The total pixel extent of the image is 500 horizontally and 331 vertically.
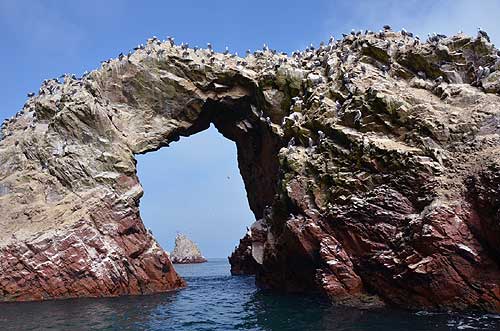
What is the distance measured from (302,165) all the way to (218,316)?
42.0 feet

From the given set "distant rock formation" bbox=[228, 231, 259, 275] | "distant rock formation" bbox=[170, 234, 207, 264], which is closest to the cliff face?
"distant rock formation" bbox=[228, 231, 259, 275]

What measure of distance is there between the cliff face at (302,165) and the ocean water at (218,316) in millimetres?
2480

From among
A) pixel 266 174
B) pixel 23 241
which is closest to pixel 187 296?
pixel 23 241

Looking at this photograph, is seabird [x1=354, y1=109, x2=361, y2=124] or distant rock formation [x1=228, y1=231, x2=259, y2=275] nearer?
seabird [x1=354, y1=109, x2=361, y2=124]

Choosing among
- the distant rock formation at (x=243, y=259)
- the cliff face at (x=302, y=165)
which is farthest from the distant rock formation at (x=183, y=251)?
the cliff face at (x=302, y=165)

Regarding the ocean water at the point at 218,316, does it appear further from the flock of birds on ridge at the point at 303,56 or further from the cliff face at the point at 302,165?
the flock of birds on ridge at the point at 303,56

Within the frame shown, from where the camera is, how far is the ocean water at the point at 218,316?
876 inches

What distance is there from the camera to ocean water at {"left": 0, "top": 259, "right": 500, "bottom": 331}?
73.0ft

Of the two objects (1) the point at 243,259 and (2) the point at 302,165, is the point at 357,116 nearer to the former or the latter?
Result: (2) the point at 302,165

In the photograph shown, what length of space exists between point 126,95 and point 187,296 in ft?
71.3

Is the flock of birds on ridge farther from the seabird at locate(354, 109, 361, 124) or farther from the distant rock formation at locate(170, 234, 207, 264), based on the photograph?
the distant rock formation at locate(170, 234, 207, 264)

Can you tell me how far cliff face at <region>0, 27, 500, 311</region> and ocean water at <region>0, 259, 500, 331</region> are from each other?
248cm

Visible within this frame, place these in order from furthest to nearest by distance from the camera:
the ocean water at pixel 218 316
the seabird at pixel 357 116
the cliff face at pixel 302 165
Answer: the seabird at pixel 357 116 → the cliff face at pixel 302 165 → the ocean water at pixel 218 316

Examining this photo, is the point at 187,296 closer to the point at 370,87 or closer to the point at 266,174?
the point at 266,174
